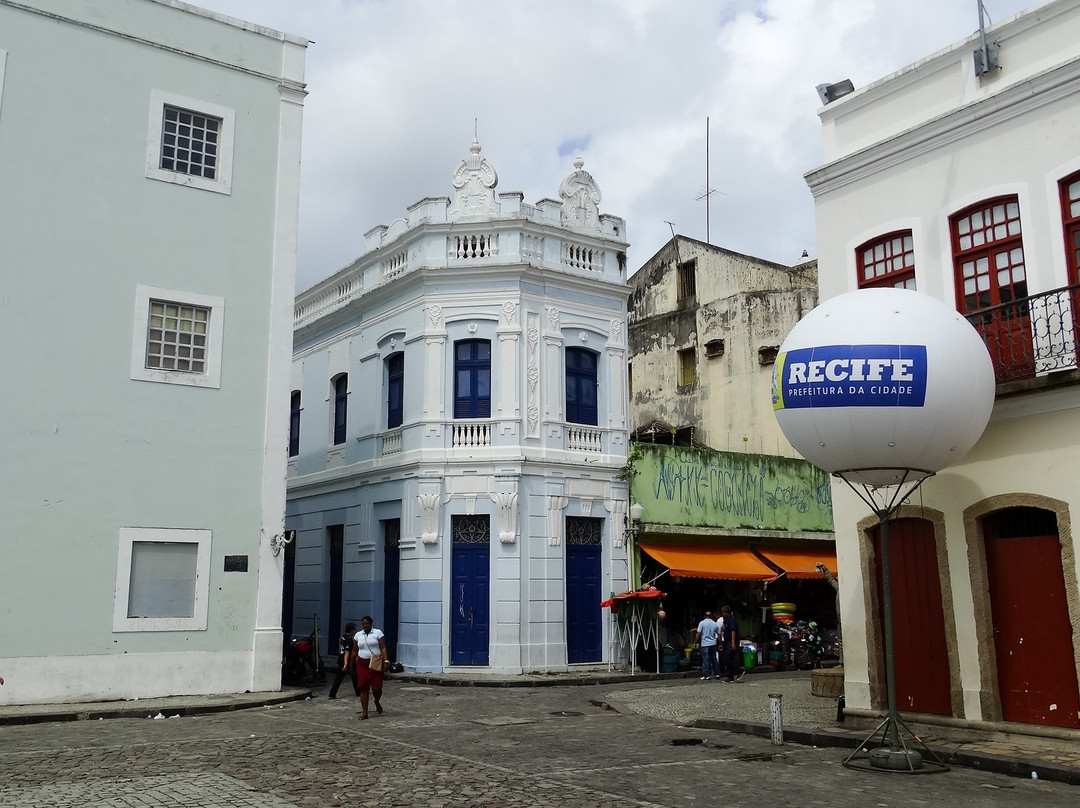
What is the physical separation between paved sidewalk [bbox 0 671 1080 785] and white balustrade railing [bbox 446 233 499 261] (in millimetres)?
8832

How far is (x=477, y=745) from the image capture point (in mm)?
11516

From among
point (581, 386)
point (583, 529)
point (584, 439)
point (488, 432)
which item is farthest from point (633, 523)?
point (488, 432)

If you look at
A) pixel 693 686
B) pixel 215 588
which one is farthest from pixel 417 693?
pixel 693 686

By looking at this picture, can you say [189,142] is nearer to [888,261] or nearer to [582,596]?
[888,261]

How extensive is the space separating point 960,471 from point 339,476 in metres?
15.6

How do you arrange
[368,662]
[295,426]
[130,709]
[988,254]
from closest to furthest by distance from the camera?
1. [988,254]
2. [368,662]
3. [130,709]
4. [295,426]

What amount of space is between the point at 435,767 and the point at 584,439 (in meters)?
12.9

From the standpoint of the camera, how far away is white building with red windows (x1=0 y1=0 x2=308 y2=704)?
1527 cm

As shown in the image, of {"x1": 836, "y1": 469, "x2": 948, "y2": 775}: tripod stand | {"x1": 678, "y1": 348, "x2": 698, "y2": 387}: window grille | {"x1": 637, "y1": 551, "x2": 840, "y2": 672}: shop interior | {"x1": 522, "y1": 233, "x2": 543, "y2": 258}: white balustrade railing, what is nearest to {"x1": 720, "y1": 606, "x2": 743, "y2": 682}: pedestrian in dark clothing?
{"x1": 637, "y1": 551, "x2": 840, "y2": 672}: shop interior

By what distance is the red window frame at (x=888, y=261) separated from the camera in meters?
13.3

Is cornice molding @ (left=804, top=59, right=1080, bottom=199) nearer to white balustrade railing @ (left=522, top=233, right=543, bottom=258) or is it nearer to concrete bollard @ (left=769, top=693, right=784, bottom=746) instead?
concrete bollard @ (left=769, top=693, right=784, bottom=746)

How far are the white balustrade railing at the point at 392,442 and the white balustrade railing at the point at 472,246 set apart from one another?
4061 millimetres

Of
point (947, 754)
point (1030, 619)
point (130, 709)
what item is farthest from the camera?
point (130, 709)

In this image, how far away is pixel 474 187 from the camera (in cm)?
2270
